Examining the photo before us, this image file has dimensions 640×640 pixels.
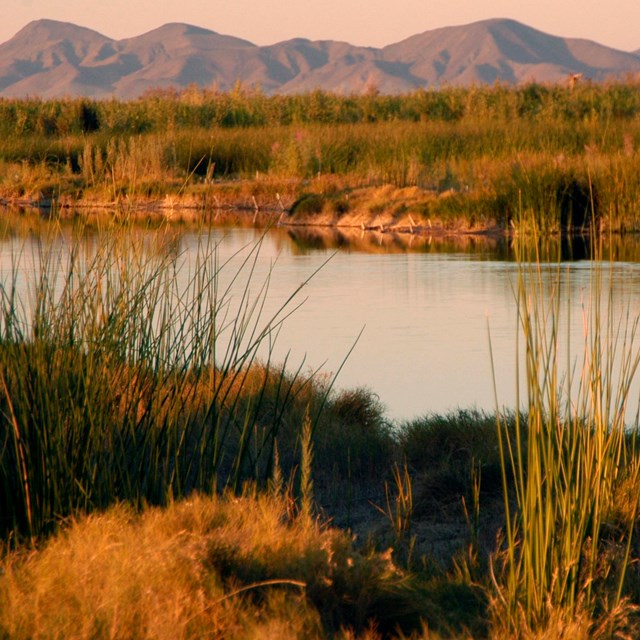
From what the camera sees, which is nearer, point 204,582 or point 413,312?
point 204,582

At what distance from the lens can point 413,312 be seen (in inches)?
401

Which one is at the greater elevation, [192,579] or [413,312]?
[192,579]

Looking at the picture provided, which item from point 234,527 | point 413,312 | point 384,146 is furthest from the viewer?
point 384,146

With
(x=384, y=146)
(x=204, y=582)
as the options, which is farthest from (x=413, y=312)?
(x=384, y=146)

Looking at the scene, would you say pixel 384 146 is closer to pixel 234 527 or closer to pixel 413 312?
pixel 413 312

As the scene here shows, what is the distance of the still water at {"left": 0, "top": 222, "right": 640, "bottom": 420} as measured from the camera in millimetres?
7375

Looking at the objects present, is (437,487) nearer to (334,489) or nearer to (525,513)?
(334,489)

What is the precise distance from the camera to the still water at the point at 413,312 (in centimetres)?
738

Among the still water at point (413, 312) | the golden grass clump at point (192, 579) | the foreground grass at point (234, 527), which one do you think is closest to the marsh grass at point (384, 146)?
the still water at point (413, 312)

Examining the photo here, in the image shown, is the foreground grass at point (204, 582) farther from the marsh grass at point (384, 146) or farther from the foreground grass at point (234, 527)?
the marsh grass at point (384, 146)

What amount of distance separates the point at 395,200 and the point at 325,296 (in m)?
6.63

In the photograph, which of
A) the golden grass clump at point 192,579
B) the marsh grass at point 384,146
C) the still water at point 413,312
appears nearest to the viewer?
the golden grass clump at point 192,579

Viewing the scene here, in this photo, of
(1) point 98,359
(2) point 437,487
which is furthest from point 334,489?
(1) point 98,359

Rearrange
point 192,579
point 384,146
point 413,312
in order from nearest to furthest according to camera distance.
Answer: point 192,579, point 413,312, point 384,146
